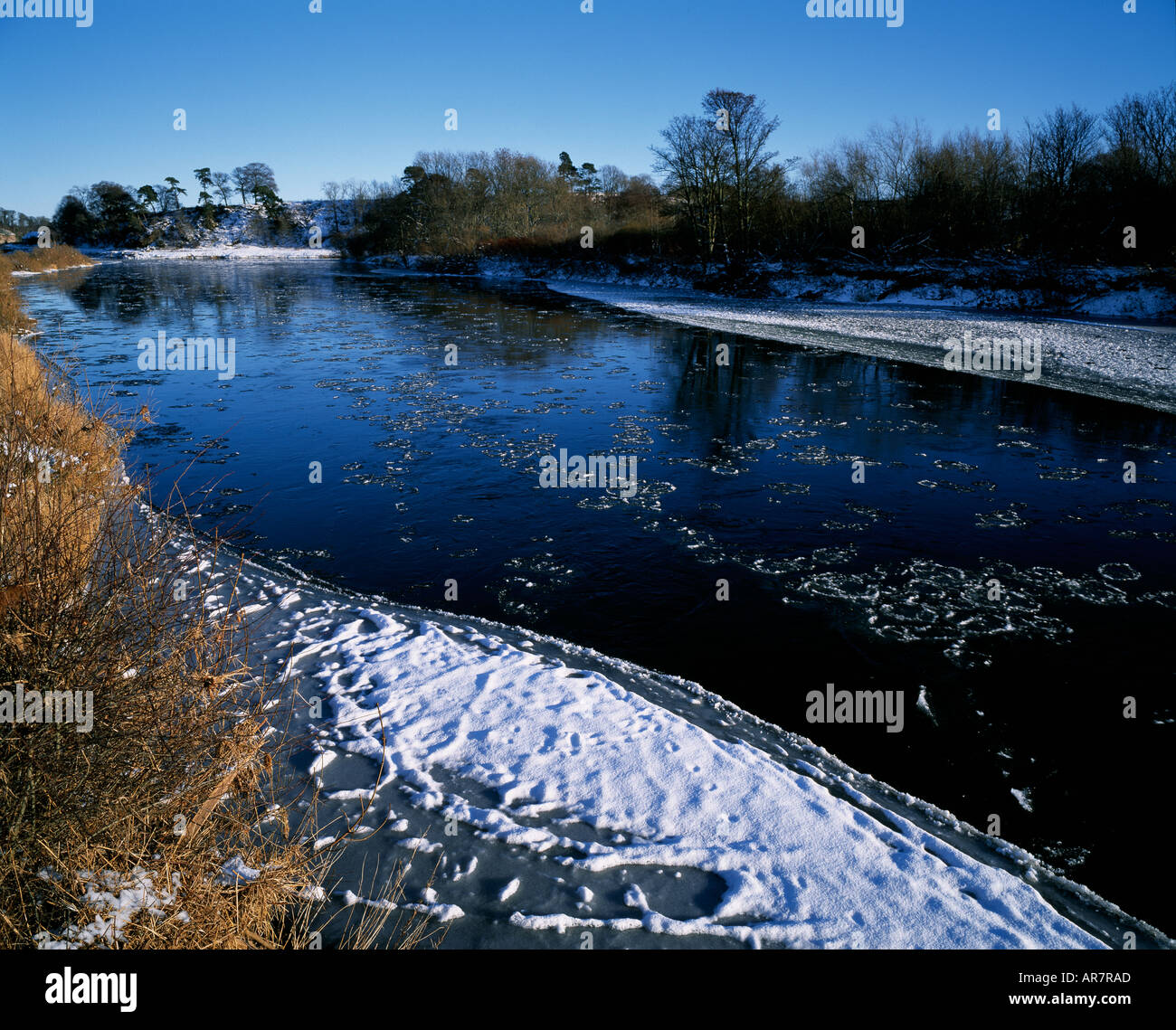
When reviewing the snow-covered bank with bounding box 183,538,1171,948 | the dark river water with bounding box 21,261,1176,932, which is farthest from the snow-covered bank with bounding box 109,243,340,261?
the snow-covered bank with bounding box 183,538,1171,948

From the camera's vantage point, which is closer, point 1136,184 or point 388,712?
point 388,712

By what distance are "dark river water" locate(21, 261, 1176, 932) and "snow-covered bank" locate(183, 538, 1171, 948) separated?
463 millimetres

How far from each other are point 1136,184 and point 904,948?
1357 inches

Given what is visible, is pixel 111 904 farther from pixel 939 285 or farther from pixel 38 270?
pixel 38 270

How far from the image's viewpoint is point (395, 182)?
82.1 m

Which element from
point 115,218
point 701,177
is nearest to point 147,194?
point 115,218

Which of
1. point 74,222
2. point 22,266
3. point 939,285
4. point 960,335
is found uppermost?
point 74,222

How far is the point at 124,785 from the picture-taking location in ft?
9.07

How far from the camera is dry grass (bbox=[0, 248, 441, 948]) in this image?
96.0 inches

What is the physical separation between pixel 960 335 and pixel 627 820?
69.2 feet

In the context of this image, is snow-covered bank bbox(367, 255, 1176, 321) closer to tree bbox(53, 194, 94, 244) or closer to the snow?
the snow
